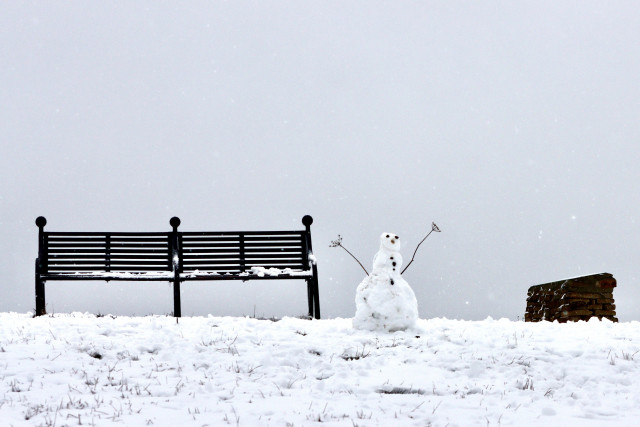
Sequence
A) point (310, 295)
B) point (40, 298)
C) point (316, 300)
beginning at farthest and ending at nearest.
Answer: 1. point (310, 295)
2. point (316, 300)
3. point (40, 298)

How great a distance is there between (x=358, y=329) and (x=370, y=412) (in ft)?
10.4

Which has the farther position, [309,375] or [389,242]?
[389,242]

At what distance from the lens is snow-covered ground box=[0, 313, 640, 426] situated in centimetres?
490

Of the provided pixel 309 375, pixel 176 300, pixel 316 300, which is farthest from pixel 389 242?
pixel 176 300

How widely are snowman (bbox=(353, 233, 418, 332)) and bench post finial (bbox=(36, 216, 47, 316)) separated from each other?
213 inches

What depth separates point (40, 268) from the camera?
33.6 ft

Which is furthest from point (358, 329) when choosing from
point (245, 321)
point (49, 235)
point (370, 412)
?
point (49, 235)

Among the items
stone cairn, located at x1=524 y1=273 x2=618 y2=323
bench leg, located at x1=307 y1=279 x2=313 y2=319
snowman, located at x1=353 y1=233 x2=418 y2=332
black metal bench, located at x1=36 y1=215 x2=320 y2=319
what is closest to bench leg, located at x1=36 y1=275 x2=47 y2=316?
black metal bench, located at x1=36 y1=215 x2=320 y2=319

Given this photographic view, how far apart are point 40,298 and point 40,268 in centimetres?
52

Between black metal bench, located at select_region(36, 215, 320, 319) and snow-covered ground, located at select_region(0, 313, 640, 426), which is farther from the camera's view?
black metal bench, located at select_region(36, 215, 320, 319)

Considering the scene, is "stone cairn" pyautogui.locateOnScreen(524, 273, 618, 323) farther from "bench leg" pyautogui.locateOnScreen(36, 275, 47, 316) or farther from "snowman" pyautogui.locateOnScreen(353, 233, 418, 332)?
"bench leg" pyautogui.locateOnScreen(36, 275, 47, 316)

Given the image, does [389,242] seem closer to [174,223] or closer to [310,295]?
[310,295]

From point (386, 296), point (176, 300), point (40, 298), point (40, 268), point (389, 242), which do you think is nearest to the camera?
point (386, 296)

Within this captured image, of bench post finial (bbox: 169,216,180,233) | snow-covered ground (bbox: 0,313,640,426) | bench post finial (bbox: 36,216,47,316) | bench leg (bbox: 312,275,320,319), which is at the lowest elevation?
snow-covered ground (bbox: 0,313,640,426)
